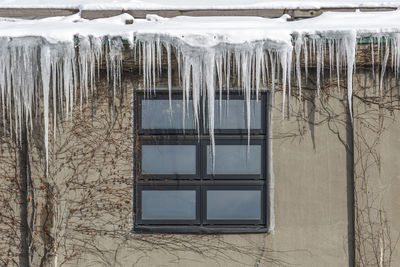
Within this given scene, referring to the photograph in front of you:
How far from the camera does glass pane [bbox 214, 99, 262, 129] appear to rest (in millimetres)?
5277

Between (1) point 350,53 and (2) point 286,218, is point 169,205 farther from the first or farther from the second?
(1) point 350,53

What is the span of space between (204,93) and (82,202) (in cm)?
173

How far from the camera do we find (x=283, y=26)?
Result: 4707 millimetres

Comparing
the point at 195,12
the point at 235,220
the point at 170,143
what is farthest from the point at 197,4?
the point at 235,220

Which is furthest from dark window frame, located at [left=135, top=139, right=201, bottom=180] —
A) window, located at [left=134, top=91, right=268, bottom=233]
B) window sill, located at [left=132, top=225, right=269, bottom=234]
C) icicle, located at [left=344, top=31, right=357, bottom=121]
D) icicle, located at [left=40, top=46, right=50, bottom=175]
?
icicle, located at [left=344, top=31, right=357, bottom=121]

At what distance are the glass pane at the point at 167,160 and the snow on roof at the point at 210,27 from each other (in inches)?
48.8

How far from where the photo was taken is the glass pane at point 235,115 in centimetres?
528

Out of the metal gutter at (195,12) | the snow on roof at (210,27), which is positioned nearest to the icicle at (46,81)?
the snow on roof at (210,27)

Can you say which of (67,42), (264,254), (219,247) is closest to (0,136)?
(67,42)

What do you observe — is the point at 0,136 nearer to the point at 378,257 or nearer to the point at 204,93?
the point at 204,93

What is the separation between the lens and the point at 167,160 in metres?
5.28

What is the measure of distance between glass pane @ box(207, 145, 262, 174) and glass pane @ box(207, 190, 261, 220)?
0.75 feet

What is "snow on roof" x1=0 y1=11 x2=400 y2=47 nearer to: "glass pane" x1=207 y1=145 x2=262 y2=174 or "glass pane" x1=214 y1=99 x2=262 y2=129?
"glass pane" x1=214 y1=99 x2=262 y2=129

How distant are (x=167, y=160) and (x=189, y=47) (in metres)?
1.30
